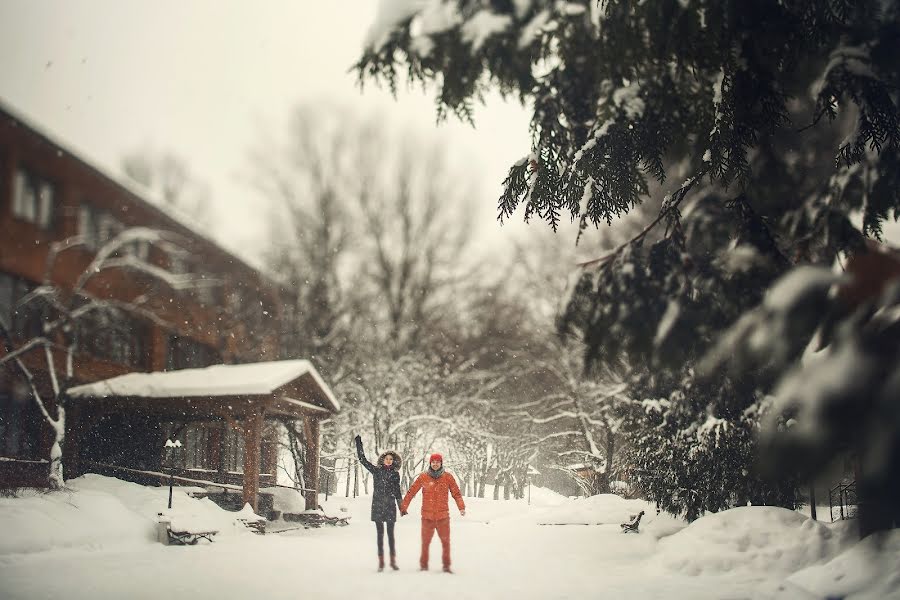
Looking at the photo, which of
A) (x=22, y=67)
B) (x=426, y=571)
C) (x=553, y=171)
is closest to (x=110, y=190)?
(x=22, y=67)

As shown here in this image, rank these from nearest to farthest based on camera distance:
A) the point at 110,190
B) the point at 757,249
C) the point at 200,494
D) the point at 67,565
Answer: the point at 757,249 → the point at 67,565 → the point at 200,494 → the point at 110,190

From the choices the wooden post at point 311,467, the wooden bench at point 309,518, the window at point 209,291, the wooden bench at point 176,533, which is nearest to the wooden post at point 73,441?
the wooden bench at point 309,518

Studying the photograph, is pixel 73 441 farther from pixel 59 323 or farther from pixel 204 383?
pixel 59 323

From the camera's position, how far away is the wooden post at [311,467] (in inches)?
699

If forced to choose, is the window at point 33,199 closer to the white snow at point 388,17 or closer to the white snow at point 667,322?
the white snow at point 388,17

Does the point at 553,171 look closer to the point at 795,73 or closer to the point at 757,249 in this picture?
the point at 757,249

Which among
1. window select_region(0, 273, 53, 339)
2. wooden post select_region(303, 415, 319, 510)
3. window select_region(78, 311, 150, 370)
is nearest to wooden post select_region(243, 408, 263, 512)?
wooden post select_region(303, 415, 319, 510)

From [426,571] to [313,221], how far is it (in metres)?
19.6

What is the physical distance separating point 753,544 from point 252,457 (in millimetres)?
10793

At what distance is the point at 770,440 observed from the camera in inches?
76.1

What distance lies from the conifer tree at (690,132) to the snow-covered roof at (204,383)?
11.9 m

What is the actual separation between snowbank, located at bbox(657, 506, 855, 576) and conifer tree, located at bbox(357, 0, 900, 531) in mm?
4783

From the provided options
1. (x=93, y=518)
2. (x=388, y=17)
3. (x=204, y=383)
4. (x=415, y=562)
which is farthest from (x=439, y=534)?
(x=204, y=383)

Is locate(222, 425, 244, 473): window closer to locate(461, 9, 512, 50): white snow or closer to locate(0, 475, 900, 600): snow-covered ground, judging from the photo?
locate(0, 475, 900, 600): snow-covered ground
